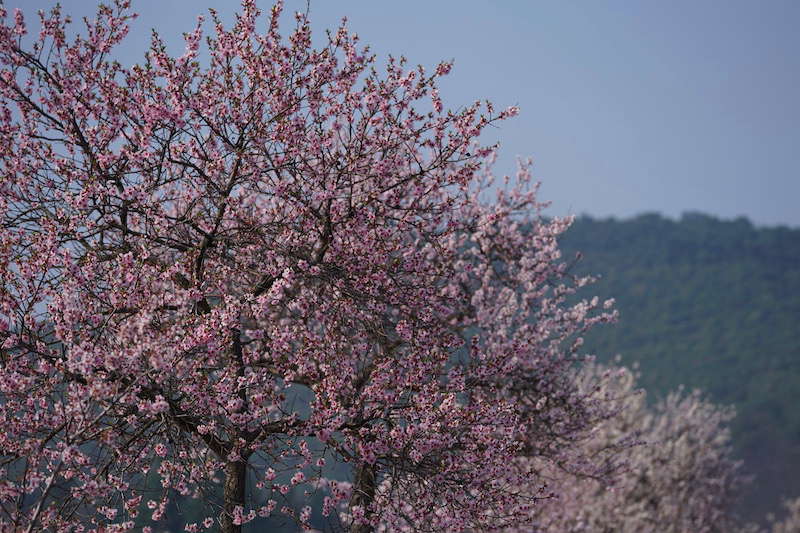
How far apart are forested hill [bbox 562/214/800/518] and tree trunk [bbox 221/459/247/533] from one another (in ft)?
242

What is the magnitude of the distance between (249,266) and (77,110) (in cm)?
216

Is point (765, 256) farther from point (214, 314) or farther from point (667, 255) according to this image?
point (214, 314)

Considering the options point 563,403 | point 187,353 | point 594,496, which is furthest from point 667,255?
point 187,353

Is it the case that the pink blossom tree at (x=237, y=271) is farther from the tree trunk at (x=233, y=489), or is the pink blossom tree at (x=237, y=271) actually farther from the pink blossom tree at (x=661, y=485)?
the pink blossom tree at (x=661, y=485)

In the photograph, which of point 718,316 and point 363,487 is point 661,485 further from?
point 718,316

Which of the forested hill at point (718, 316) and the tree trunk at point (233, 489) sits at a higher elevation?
the forested hill at point (718, 316)

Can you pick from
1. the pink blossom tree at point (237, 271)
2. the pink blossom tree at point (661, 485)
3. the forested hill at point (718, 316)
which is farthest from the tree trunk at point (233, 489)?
the forested hill at point (718, 316)

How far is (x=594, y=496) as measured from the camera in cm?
2486

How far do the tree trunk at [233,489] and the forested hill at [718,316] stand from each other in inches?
2903

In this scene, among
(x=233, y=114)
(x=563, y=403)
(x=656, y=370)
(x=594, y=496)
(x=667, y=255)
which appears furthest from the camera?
(x=667, y=255)

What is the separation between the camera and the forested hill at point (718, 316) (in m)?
82.1

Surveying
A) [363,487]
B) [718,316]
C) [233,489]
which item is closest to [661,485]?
[363,487]

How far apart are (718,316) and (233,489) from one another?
94.7 meters

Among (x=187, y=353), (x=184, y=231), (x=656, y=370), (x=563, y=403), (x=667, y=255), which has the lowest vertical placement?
(x=187, y=353)
